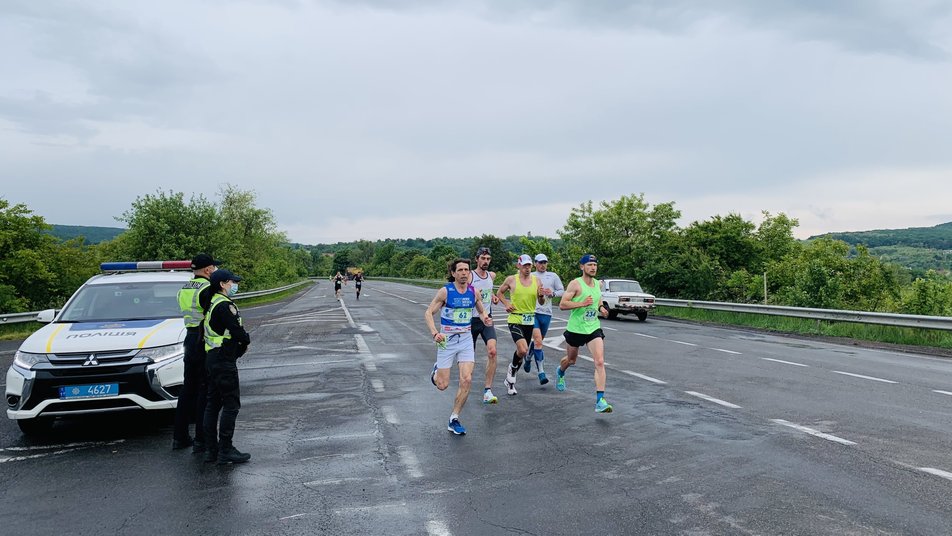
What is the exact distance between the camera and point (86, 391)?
21.2ft

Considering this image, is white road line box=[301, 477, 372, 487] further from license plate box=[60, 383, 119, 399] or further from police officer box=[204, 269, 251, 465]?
license plate box=[60, 383, 119, 399]

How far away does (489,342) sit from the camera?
8.41 metres

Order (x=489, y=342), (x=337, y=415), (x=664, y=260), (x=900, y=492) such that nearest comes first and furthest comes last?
(x=900, y=492)
(x=337, y=415)
(x=489, y=342)
(x=664, y=260)

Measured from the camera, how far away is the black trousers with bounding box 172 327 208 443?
6430mm

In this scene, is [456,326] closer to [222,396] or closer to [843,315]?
[222,396]

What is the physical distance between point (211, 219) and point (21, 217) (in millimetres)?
8883

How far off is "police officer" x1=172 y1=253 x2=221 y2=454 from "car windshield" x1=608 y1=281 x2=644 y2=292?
20.4 metres

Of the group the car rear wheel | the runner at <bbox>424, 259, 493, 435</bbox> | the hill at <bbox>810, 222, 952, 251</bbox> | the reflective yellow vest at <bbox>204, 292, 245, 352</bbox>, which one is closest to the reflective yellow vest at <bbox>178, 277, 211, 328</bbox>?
the reflective yellow vest at <bbox>204, 292, 245, 352</bbox>

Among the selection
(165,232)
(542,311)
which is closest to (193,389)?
(542,311)

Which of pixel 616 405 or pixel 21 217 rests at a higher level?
pixel 21 217

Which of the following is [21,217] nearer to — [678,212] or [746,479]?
[746,479]

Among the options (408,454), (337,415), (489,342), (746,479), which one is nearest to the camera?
(746,479)

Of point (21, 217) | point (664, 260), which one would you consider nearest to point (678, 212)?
point (664, 260)

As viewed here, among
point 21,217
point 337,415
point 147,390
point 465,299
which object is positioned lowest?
point 337,415
